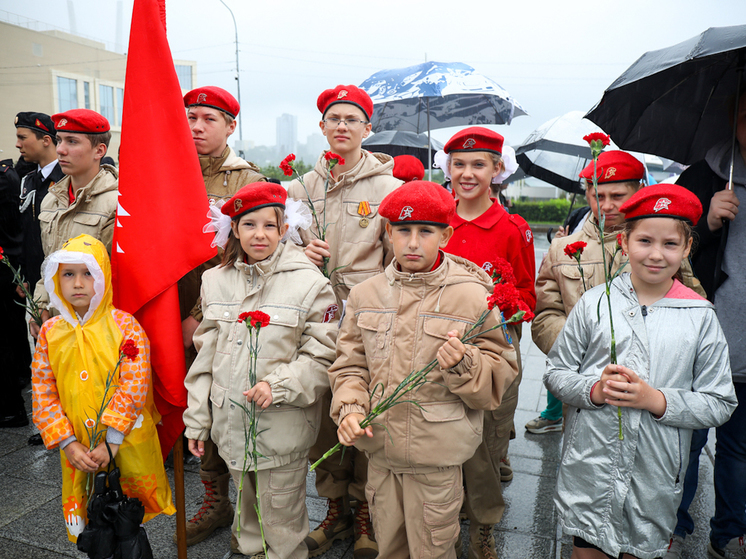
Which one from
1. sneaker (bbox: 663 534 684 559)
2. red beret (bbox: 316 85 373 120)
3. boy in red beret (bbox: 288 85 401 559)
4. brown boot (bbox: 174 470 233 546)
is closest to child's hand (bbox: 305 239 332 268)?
boy in red beret (bbox: 288 85 401 559)

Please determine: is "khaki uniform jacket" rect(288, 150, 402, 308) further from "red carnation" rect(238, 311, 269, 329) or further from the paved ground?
the paved ground

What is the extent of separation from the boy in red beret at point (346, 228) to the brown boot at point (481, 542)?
1.88 ft

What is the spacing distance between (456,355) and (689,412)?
3.27 feet

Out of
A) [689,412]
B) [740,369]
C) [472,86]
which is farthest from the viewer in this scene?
[472,86]

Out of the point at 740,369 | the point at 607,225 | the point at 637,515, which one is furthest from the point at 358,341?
the point at 740,369

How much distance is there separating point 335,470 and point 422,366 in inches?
47.8

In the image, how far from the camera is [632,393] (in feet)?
6.70

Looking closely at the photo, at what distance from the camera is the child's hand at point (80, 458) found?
2.45 m

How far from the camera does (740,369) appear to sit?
255 cm

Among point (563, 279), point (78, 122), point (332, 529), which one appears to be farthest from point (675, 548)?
point (78, 122)

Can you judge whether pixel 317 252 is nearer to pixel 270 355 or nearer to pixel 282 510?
pixel 270 355

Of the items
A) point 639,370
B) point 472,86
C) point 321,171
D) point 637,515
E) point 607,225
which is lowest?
point 637,515

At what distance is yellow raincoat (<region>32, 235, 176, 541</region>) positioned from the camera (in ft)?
8.19

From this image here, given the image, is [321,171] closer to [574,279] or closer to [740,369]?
[574,279]
